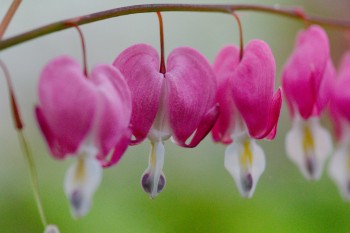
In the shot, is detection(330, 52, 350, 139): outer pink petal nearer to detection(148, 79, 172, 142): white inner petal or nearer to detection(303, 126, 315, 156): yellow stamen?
detection(303, 126, 315, 156): yellow stamen

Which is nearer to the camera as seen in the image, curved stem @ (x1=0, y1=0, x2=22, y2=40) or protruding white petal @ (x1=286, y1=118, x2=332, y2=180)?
curved stem @ (x1=0, y1=0, x2=22, y2=40)

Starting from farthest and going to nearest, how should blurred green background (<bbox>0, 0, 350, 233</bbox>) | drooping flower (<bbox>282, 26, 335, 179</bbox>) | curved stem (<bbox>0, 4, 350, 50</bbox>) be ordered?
blurred green background (<bbox>0, 0, 350, 233</bbox>) < drooping flower (<bbox>282, 26, 335, 179</bbox>) < curved stem (<bbox>0, 4, 350, 50</bbox>)

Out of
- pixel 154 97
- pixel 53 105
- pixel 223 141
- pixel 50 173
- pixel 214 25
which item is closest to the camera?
pixel 53 105

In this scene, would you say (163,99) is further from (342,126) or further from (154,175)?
(342,126)

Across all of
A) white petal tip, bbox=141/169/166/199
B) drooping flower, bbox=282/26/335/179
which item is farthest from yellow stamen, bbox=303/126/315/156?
white petal tip, bbox=141/169/166/199

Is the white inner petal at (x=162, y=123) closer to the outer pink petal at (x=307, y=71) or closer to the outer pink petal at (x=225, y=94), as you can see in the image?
the outer pink petal at (x=225, y=94)

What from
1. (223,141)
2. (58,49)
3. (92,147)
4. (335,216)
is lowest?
(335,216)

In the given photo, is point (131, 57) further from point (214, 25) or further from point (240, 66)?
point (214, 25)

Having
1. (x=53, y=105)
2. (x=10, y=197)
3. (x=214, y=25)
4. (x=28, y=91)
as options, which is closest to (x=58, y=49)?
(x=28, y=91)
